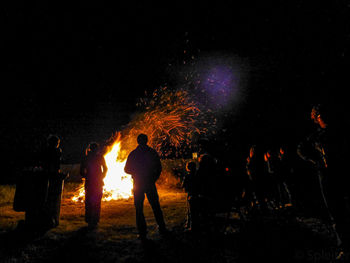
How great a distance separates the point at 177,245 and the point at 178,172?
11508mm

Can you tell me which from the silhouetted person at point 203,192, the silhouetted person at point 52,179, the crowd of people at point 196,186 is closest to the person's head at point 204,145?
the crowd of people at point 196,186

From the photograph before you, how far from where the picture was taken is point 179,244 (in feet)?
12.6

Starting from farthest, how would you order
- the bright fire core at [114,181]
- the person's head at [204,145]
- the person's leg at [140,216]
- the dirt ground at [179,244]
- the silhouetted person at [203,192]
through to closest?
the bright fire core at [114,181]
the person's head at [204,145]
the person's leg at [140,216]
the silhouetted person at [203,192]
the dirt ground at [179,244]

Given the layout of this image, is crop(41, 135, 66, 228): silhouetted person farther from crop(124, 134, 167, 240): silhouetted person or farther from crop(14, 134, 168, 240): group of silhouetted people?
crop(124, 134, 167, 240): silhouetted person

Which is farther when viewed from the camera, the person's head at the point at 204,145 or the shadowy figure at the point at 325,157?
the person's head at the point at 204,145

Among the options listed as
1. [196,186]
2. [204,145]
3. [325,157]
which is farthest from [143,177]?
[325,157]

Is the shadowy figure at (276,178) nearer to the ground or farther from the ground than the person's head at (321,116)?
nearer to the ground

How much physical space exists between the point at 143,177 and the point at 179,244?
1.46 m

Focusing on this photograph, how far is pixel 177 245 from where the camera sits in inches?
149

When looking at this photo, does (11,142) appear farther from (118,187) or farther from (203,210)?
(203,210)

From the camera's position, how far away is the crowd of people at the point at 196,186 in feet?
10.4

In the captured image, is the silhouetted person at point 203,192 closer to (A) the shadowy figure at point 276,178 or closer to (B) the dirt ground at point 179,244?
(B) the dirt ground at point 179,244

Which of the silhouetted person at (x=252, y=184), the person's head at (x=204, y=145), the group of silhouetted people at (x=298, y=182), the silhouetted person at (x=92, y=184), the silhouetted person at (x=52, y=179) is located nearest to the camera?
the group of silhouetted people at (x=298, y=182)

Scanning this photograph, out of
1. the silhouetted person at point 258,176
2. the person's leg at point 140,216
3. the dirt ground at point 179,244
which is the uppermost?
the silhouetted person at point 258,176
